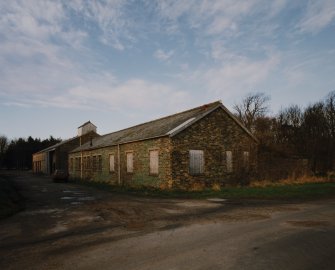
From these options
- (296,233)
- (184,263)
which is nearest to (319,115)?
(296,233)

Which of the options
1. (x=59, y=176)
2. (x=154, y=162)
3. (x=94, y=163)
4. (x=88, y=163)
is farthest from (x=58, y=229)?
(x=59, y=176)

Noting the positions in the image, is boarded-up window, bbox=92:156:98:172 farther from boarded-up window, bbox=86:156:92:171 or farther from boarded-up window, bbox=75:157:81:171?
boarded-up window, bbox=75:157:81:171

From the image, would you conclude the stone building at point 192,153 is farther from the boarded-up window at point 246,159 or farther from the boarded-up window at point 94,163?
the boarded-up window at point 94,163

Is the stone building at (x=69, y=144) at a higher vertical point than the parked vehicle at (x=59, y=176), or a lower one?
higher

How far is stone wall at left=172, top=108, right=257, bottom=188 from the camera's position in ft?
72.7

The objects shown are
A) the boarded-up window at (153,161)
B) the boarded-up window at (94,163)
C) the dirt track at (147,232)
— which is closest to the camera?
the dirt track at (147,232)

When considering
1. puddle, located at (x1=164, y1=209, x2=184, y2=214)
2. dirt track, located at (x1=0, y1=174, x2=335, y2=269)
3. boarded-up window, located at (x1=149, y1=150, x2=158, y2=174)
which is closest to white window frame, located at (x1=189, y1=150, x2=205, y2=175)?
boarded-up window, located at (x1=149, y1=150, x2=158, y2=174)

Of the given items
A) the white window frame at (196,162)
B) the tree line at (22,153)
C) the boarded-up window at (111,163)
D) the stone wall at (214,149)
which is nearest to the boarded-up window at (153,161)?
the stone wall at (214,149)

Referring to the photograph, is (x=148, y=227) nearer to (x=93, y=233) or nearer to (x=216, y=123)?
(x=93, y=233)

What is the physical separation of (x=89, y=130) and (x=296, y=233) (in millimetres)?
50536

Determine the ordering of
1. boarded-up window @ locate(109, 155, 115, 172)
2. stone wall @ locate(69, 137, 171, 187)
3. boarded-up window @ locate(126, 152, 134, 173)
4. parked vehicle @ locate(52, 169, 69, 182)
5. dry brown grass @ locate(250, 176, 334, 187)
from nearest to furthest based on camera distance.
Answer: stone wall @ locate(69, 137, 171, 187) < dry brown grass @ locate(250, 176, 334, 187) < boarded-up window @ locate(126, 152, 134, 173) < boarded-up window @ locate(109, 155, 115, 172) < parked vehicle @ locate(52, 169, 69, 182)

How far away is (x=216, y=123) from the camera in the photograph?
24328mm

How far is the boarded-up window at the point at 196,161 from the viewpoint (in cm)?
2272

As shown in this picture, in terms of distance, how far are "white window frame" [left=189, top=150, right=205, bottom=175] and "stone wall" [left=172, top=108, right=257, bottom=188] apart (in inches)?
8.9
